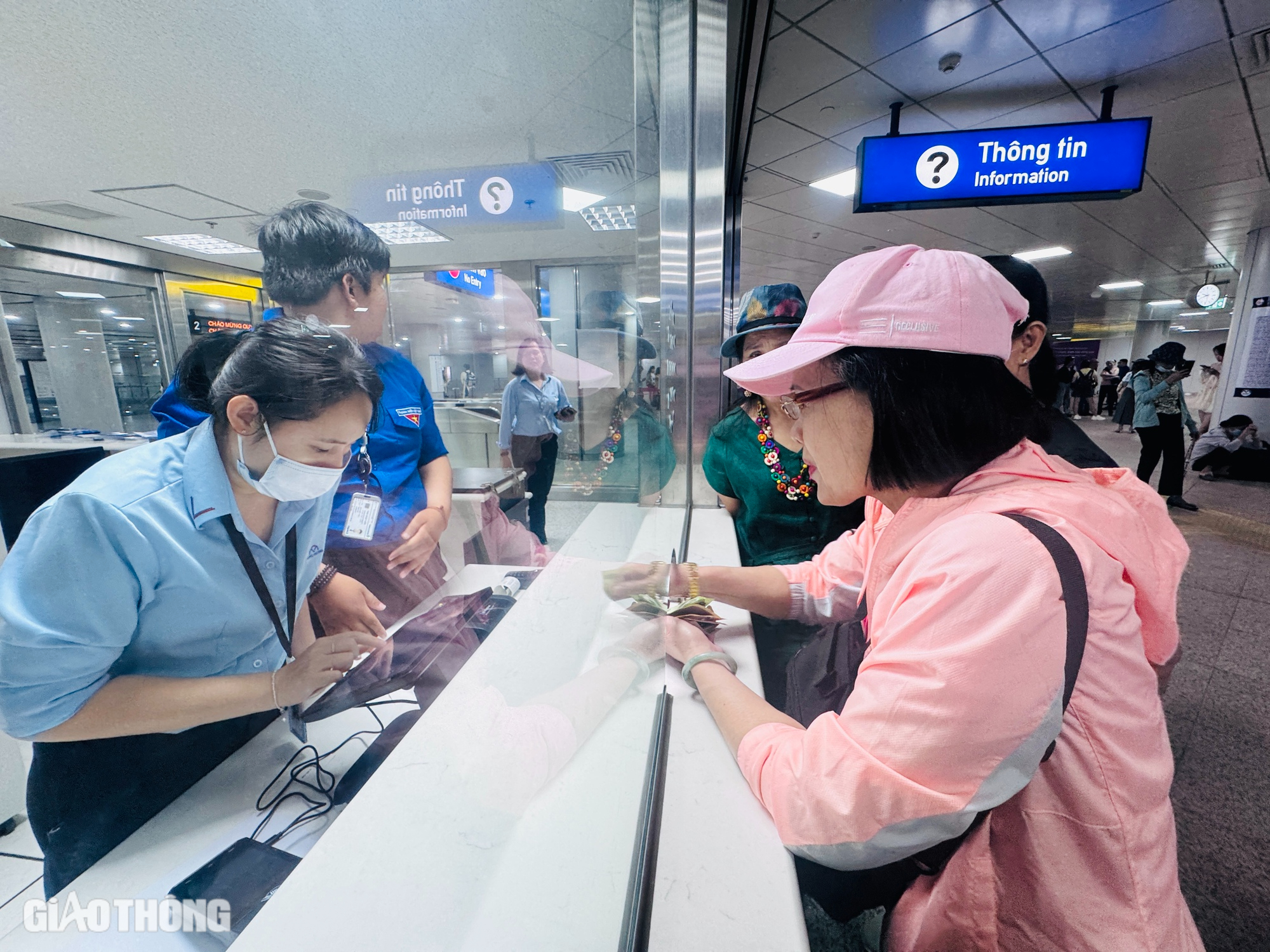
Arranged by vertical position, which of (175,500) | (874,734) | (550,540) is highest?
(175,500)

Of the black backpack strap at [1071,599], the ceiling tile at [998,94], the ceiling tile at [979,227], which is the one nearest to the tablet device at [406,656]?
the black backpack strap at [1071,599]

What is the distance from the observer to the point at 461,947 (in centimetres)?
40

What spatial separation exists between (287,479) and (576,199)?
44 cm

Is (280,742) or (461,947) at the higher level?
(280,742)

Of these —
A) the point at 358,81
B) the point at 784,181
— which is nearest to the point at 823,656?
the point at 358,81

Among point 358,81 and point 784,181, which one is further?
point 784,181

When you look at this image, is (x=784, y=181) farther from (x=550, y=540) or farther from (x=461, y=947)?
(x=461, y=947)

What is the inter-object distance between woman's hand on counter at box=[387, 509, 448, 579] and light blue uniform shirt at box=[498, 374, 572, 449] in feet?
0.41

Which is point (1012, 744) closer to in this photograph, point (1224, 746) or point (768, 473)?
point (768, 473)

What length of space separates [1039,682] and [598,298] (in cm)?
69

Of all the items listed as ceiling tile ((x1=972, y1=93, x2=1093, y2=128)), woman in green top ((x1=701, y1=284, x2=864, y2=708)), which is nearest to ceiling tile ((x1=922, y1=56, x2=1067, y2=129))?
ceiling tile ((x1=972, y1=93, x2=1093, y2=128))

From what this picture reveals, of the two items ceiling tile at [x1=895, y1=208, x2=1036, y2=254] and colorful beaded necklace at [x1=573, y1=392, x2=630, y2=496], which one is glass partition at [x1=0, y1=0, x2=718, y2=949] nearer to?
colorful beaded necklace at [x1=573, y1=392, x2=630, y2=496]

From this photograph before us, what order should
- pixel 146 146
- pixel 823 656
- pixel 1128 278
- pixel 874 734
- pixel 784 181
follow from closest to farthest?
1. pixel 146 146
2. pixel 874 734
3. pixel 823 656
4. pixel 784 181
5. pixel 1128 278

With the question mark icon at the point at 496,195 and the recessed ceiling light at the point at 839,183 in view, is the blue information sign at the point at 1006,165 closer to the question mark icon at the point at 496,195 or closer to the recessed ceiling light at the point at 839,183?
the recessed ceiling light at the point at 839,183
